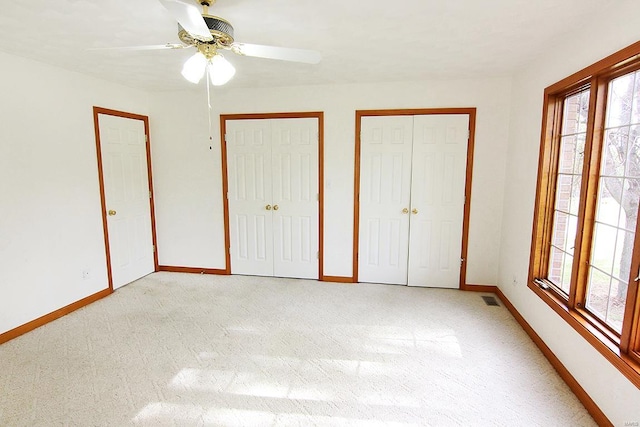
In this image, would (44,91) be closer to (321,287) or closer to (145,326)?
(145,326)

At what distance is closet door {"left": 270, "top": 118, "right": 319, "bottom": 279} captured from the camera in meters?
3.92

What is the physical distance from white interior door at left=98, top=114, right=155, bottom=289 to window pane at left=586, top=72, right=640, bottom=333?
4.42 metres

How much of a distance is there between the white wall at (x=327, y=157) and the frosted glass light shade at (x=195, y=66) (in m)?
1.96

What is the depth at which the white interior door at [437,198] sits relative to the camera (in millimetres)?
3611

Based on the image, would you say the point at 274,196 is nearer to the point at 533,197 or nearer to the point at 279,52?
the point at 279,52

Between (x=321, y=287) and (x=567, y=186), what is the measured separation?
259 centimetres

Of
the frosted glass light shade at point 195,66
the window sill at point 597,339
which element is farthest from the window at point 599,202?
the frosted glass light shade at point 195,66

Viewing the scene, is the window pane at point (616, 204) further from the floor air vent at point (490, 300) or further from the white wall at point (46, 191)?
the white wall at point (46, 191)

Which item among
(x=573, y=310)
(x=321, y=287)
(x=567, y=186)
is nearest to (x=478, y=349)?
(x=573, y=310)

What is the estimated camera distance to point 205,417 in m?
1.89

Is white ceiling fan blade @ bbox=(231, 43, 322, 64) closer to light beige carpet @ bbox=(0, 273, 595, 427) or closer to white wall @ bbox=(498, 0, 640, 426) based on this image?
white wall @ bbox=(498, 0, 640, 426)

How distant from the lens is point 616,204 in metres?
1.93

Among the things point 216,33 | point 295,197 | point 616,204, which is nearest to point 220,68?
point 216,33

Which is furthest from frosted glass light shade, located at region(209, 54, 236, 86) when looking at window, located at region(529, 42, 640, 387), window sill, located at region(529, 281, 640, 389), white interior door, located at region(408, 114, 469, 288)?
window sill, located at region(529, 281, 640, 389)
